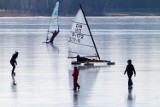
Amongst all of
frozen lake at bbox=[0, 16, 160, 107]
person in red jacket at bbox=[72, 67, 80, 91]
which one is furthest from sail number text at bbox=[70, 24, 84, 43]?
person in red jacket at bbox=[72, 67, 80, 91]

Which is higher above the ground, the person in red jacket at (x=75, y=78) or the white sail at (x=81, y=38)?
the white sail at (x=81, y=38)

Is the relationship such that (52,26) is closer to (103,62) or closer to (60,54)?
(60,54)

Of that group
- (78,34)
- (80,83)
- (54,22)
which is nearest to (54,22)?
(54,22)

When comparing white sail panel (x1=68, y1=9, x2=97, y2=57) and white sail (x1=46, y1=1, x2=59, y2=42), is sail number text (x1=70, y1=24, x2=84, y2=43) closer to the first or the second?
white sail panel (x1=68, y1=9, x2=97, y2=57)

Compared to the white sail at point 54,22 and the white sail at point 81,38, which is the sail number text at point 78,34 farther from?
the white sail at point 54,22

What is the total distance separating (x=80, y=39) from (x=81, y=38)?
2.8 inches

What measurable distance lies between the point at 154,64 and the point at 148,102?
1454 centimetres

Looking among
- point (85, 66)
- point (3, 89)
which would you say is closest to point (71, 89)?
point (3, 89)

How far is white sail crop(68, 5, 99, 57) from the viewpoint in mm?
43481

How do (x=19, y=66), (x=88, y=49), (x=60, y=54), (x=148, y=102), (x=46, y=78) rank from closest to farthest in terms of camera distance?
1. (x=148, y=102)
2. (x=46, y=78)
3. (x=19, y=66)
4. (x=88, y=49)
5. (x=60, y=54)

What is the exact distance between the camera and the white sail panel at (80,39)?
43.5 m

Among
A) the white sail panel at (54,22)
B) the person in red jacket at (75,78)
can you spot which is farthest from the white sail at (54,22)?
the person in red jacket at (75,78)

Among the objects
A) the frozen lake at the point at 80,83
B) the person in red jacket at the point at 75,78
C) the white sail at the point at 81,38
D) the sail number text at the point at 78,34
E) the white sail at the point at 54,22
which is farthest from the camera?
the white sail at the point at 54,22

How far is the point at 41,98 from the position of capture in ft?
90.5
